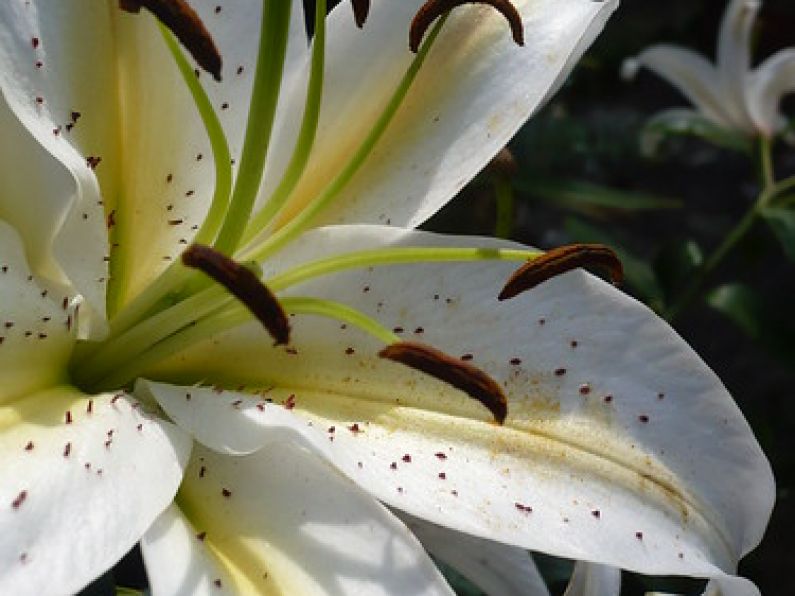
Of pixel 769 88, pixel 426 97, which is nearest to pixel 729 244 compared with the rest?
pixel 769 88

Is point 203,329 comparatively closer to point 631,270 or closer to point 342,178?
point 342,178

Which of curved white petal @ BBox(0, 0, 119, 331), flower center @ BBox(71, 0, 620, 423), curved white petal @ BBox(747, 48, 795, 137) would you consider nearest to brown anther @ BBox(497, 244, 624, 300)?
flower center @ BBox(71, 0, 620, 423)

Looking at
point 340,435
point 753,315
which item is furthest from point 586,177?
point 340,435

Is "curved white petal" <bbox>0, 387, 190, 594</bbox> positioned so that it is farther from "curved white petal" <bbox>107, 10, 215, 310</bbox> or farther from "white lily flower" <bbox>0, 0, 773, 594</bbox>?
"curved white petal" <bbox>107, 10, 215, 310</bbox>

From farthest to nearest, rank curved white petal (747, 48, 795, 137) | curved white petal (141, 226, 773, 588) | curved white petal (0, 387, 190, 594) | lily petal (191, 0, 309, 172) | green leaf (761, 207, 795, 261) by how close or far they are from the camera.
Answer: curved white petal (747, 48, 795, 137) → green leaf (761, 207, 795, 261) → lily petal (191, 0, 309, 172) → curved white petal (141, 226, 773, 588) → curved white petal (0, 387, 190, 594)

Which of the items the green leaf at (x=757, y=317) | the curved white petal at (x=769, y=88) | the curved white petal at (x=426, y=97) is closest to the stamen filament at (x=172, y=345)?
the curved white petal at (x=426, y=97)

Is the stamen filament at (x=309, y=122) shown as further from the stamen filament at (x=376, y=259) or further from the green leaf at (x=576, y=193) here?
the green leaf at (x=576, y=193)
